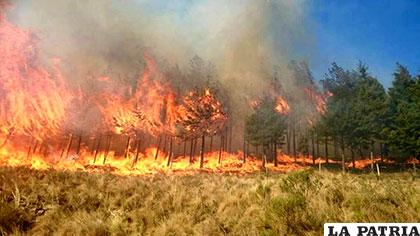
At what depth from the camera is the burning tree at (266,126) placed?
55.7 meters

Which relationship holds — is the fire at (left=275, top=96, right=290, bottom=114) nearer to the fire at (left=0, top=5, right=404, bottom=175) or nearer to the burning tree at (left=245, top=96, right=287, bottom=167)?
the fire at (left=0, top=5, right=404, bottom=175)

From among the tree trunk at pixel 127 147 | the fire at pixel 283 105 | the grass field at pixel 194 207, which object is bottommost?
the grass field at pixel 194 207

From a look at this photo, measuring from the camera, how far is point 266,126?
56.3 m

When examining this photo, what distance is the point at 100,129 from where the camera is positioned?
59250 millimetres

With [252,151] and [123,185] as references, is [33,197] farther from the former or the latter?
[252,151]

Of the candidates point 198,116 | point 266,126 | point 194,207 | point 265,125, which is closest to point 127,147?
point 198,116

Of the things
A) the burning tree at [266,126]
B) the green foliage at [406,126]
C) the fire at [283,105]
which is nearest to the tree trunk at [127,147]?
the burning tree at [266,126]

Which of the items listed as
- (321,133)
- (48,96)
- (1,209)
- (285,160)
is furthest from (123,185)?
(285,160)

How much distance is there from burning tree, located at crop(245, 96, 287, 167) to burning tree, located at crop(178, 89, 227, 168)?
6463 millimetres

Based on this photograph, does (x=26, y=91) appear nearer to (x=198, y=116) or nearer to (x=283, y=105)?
(x=198, y=116)

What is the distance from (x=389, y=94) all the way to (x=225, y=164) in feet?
93.8

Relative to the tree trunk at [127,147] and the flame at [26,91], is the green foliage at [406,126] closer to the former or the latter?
the tree trunk at [127,147]

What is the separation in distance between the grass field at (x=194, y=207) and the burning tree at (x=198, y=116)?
44524 mm

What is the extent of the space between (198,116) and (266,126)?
38.4 feet
